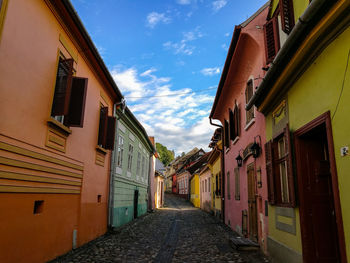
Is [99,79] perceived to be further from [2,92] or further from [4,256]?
[4,256]

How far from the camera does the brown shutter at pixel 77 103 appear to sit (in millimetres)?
6941

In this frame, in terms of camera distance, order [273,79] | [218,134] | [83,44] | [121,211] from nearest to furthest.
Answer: [273,79], [83,44], [121,211], [218,134]

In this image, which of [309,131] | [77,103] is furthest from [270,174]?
[77,103]

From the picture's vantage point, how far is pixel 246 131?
33.0 feet

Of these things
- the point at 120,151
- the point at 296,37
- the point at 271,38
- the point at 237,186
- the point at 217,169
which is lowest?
the point at 237,186

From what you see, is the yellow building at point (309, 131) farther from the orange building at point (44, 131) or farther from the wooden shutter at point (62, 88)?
the orange building at point (44, 131)

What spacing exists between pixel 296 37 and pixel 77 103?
494cm

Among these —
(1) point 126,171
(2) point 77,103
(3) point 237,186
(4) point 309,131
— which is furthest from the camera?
(1) point 126,171

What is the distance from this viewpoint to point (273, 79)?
6.25 meters

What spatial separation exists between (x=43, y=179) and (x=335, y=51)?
585 cm

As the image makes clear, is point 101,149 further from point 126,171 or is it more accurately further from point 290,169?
point 290,169

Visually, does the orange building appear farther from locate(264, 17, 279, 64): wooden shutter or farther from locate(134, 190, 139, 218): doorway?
locate(134, 190, 139, 218): doorway

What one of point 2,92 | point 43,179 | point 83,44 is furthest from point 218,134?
point 2,92

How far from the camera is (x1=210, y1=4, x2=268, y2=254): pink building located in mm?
8211
